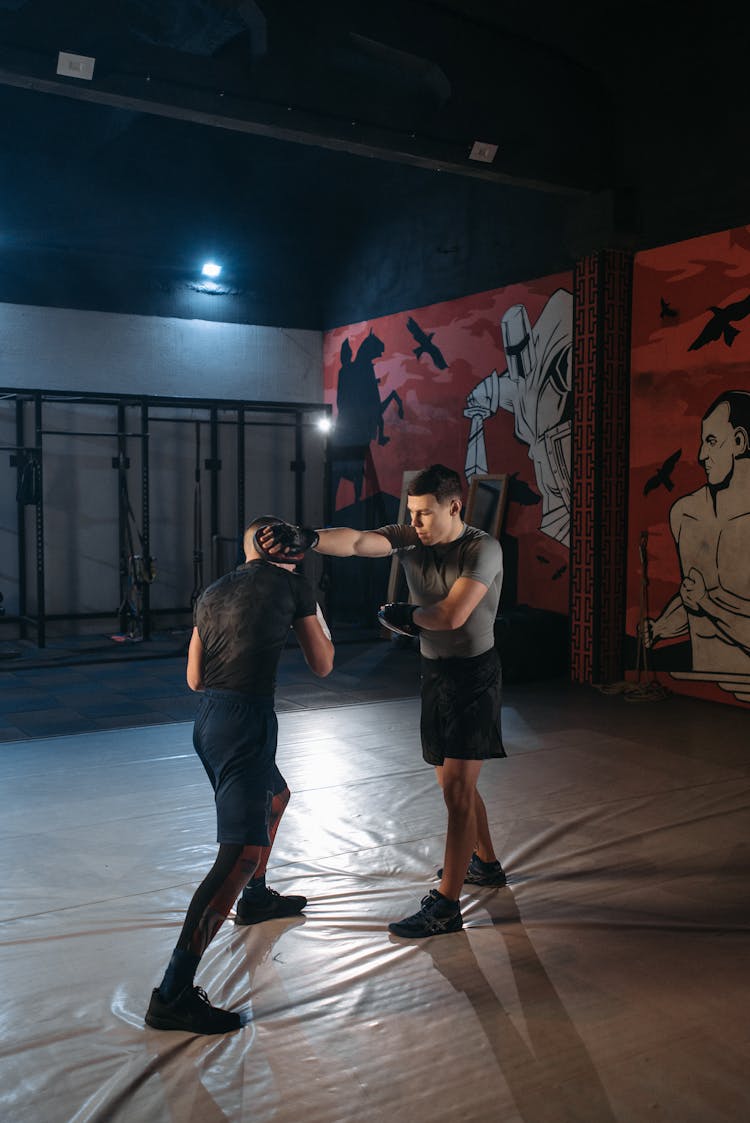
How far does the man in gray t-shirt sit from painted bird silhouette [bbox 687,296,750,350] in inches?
160

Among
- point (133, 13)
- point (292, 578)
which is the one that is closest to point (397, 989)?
point (292, 578)

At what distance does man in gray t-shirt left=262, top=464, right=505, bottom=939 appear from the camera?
328 cm

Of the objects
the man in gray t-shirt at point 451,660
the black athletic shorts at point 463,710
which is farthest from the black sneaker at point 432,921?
the black athletic shorts at point 463,710

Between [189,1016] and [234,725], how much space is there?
2.49ft

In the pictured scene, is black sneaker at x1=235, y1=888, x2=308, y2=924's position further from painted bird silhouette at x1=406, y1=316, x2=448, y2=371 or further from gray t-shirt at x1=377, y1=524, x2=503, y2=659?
painted bird silhouette at x1=406, y1=316, x2=448, y2=371

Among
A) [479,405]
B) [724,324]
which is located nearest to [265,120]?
[724,324]

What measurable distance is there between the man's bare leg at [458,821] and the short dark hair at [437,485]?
86 centimetres

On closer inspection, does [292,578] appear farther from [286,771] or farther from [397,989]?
[286,771]

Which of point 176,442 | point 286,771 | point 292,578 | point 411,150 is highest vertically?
point 411,150

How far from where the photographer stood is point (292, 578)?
116 inches

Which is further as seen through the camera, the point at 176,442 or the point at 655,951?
the point at 176,442

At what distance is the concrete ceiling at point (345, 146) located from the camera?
5660mm

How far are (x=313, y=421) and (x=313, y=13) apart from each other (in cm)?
574

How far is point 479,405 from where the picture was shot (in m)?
8.98
